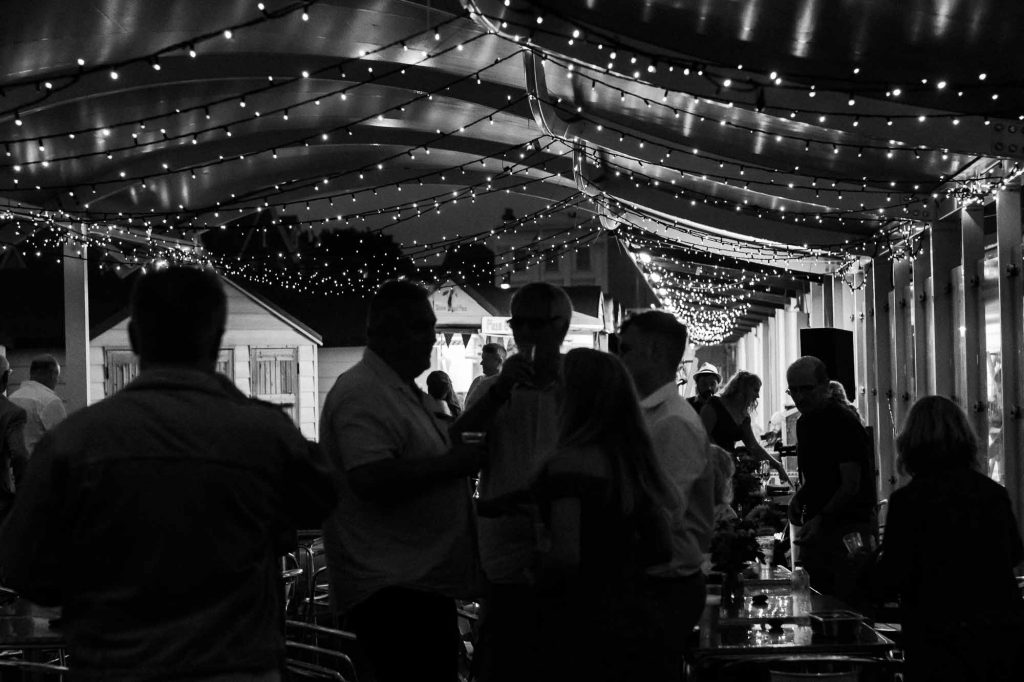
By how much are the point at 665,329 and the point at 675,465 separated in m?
0.51

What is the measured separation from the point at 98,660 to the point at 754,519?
346 cm

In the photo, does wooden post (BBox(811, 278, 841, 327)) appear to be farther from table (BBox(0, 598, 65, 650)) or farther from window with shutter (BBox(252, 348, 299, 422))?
table (BBox(0, 598, 65, 650))

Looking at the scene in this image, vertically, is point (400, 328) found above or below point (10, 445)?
above

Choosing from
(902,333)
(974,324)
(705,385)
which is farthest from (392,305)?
(902,333)

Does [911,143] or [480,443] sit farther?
[911,143]

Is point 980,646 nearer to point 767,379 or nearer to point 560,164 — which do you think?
point 560,164

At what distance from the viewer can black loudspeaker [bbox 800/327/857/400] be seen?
1392 centimetres

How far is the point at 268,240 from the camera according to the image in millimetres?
Answer: 30766

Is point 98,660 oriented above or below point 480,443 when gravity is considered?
below

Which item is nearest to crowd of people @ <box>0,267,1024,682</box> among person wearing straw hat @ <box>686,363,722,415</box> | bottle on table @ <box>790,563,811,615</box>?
bottle on table @ <box>790,563,811,615</box>

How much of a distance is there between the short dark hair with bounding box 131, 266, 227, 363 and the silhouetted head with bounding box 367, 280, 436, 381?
107 cm

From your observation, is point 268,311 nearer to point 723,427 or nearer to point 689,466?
point 723,427

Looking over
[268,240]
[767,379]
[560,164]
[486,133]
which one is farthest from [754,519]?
[767,379]

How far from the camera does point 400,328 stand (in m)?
3.55
